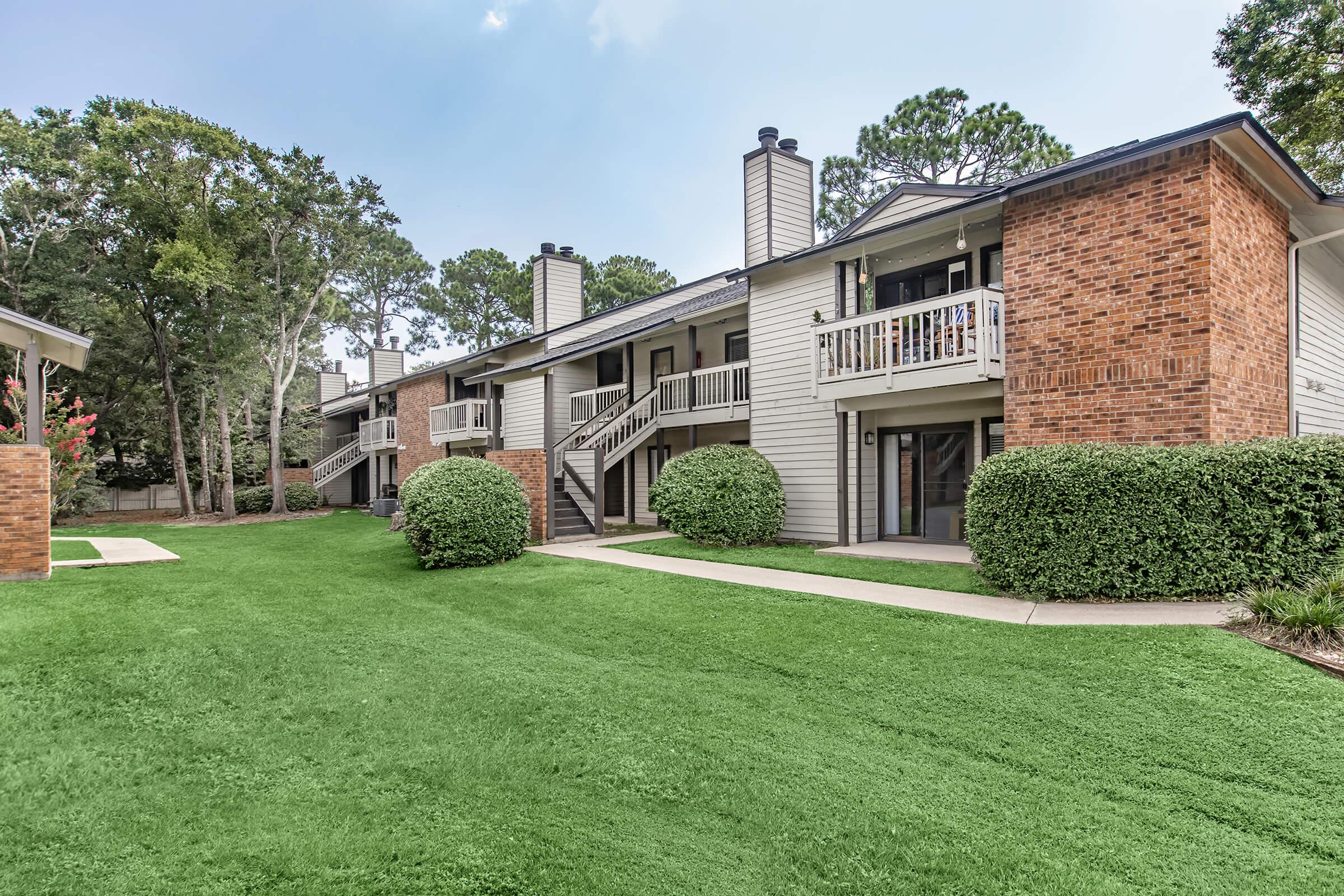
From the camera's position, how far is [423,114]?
2467 cm

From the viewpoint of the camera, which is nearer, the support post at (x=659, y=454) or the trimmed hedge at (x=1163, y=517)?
the trimmed hedge at (x=1163, y=517)

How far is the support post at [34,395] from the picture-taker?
27.8ft

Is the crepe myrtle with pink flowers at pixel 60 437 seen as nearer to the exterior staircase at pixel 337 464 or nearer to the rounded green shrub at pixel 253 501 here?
the rounded green shrub at pixel 253 501

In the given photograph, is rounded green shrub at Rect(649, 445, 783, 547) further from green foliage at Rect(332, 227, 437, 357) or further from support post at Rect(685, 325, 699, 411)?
green foliage at Rect(332, 227, 437, 357)

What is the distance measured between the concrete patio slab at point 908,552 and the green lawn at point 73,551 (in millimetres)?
11665

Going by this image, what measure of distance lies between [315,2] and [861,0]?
1333 cm

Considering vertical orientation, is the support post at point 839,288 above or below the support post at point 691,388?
above

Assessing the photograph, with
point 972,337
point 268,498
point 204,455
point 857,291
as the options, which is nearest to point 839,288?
point 857,291

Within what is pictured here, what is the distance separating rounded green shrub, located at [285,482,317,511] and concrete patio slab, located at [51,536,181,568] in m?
10.7

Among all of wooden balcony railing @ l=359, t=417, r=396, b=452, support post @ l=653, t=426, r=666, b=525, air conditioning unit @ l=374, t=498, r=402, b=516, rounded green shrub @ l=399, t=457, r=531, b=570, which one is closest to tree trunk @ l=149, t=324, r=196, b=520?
air conditioning unit @ l=374, t=498, r=402, b=516

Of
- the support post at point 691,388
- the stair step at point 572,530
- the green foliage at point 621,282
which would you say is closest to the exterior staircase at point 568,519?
the stair step at point 572,530

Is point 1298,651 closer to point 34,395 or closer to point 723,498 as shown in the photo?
point 723,498

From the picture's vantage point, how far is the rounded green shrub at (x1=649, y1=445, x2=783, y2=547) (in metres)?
11.6

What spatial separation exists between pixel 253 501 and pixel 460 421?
8.93 m
